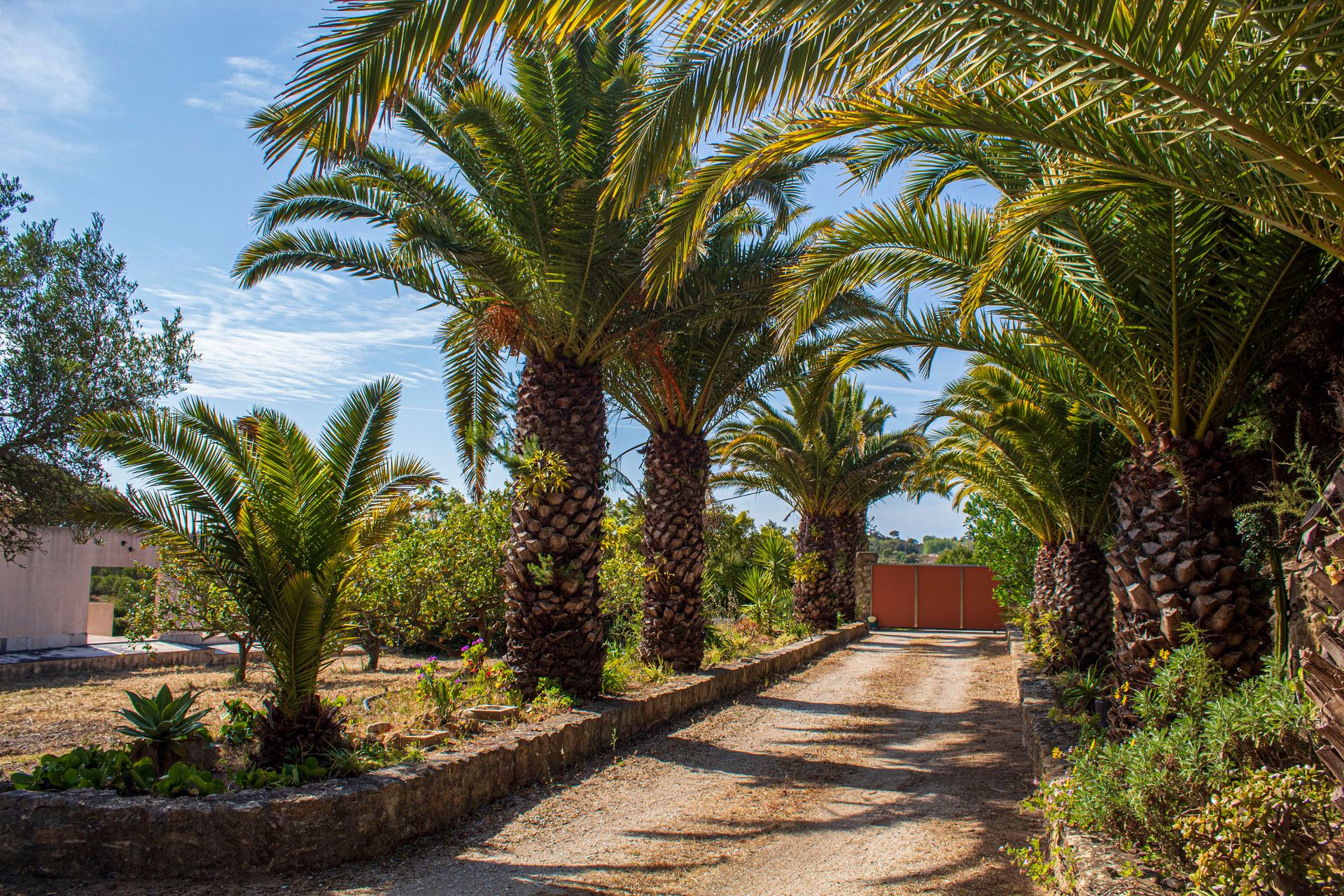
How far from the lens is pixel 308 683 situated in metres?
5.93

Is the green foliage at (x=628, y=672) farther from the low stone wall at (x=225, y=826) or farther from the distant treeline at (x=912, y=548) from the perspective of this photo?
the distant treeline at (x=912, y=548)

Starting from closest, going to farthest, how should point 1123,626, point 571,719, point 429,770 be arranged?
point 429,770, point 1123,626, point 571,719

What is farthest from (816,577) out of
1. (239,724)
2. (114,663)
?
(239,724)

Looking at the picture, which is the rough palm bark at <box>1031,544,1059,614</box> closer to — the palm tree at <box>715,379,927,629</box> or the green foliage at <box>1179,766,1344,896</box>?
the palm tree at <box>715,379,927,629</box>

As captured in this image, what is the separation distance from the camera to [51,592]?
18.6m

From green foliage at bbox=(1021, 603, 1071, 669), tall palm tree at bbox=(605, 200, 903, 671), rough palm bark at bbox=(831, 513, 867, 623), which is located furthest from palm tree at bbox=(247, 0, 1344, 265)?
rough palm bark at bbox=(831, 513, 867, 623)

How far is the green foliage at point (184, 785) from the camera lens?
4.98 meters

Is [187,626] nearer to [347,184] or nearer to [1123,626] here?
[347,184]

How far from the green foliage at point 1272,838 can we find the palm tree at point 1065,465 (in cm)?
623

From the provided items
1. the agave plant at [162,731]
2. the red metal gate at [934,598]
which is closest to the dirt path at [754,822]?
the agave plant at [162,731]

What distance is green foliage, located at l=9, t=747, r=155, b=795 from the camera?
5.04m

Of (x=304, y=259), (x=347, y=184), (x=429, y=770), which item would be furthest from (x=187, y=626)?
(x=429, y=770)

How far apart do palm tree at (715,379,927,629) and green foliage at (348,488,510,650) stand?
6343 mm

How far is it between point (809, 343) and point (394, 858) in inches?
360
